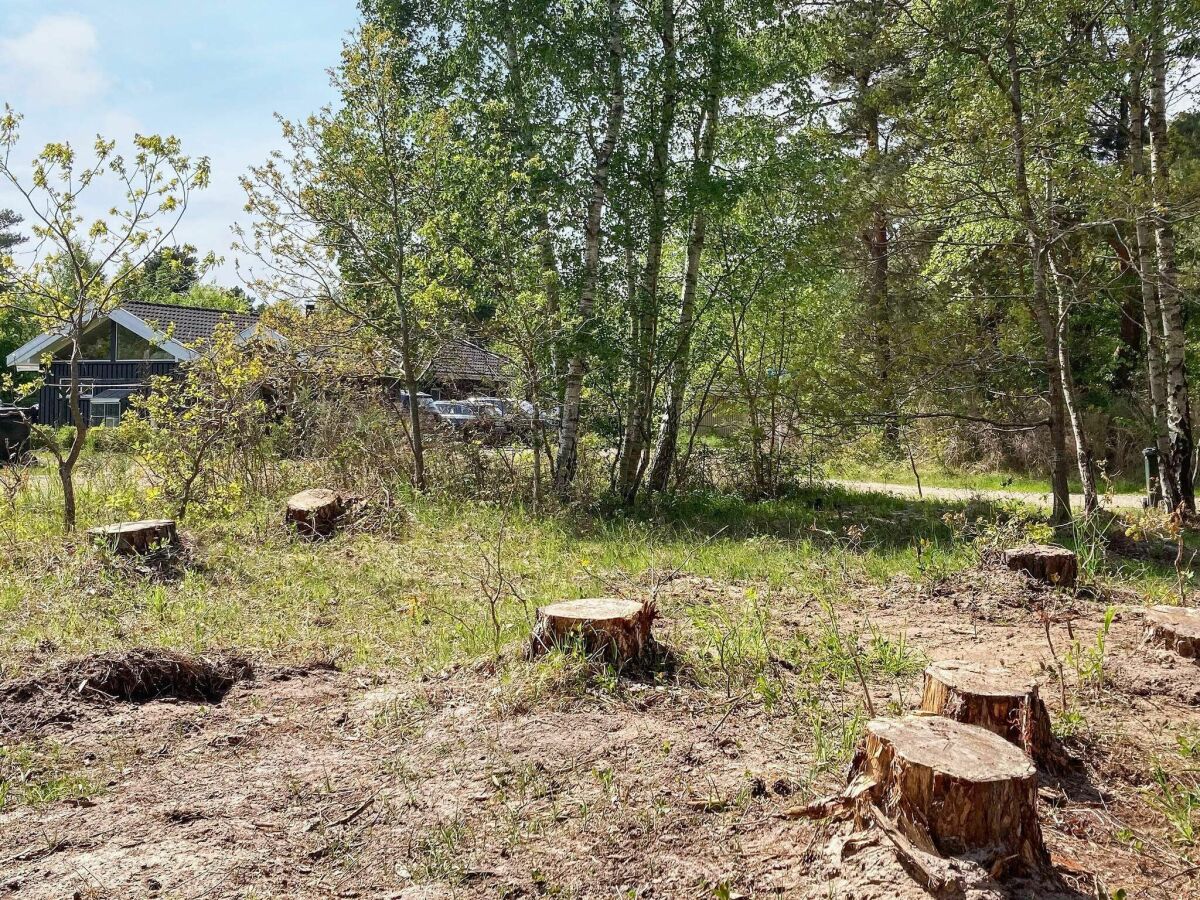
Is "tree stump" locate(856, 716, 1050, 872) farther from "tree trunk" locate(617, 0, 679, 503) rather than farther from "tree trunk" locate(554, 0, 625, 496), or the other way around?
"tree trunk" locate(617, 0, 679, 503)

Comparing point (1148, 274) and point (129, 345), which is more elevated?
point (129, 345)

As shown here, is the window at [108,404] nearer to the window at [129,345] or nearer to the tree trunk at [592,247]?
the window at [129,345]

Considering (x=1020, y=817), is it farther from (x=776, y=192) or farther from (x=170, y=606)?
(x=776, y=192)

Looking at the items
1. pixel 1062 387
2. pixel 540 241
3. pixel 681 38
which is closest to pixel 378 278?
pixel 540 241

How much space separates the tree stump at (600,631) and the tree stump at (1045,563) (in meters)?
3.38

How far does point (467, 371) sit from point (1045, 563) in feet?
27.3

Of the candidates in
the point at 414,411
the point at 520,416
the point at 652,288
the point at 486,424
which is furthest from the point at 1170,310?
the point at 414,411

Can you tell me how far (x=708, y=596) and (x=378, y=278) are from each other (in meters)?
7.40

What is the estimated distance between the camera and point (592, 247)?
11445 millimetres

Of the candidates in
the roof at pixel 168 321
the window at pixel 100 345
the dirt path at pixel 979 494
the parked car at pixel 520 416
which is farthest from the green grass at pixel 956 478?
the window at pixel 100 345

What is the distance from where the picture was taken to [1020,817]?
9.20 ft

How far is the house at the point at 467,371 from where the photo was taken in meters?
11.7

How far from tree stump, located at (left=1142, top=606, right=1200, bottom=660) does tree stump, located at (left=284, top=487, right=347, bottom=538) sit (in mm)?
7339

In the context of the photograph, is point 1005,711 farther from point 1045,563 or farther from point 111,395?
point 111,395
